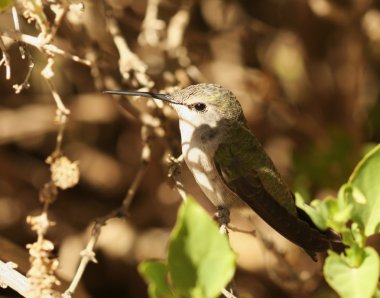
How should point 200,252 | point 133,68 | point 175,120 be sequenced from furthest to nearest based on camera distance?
point 175,120
point 133,68
point 200,252

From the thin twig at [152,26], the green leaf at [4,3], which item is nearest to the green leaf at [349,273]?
the green leaf at [4,3]

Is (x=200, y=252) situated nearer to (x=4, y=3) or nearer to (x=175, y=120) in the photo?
(x=4, y=3)

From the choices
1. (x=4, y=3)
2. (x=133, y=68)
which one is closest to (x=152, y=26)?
(x=133, y=68)

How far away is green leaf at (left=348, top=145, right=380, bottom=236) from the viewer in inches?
55.2

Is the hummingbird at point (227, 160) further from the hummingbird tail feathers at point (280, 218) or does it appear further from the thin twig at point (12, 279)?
the thin twig at point (12, 279)

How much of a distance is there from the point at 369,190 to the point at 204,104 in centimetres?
117

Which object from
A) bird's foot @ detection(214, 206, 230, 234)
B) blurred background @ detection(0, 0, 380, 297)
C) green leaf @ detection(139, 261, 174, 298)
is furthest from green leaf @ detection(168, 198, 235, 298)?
blurred background @ detection(0, 0, 380, 297)

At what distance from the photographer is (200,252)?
121 cm

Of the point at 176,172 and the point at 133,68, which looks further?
the point at 133,68

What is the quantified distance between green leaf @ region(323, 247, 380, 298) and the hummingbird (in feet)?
2.99

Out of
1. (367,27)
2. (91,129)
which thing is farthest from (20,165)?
(367,27)

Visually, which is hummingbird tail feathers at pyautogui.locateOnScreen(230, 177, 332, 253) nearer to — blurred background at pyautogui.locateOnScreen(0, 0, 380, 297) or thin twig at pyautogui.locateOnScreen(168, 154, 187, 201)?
thin twig at pyautogui.locateOnScreen(168, 154, 187, 201)

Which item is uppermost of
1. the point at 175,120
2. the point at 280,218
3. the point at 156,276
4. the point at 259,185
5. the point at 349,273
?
the point at 175,120

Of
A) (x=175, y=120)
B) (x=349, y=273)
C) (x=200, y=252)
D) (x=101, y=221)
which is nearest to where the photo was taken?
(x=200, y=252)
